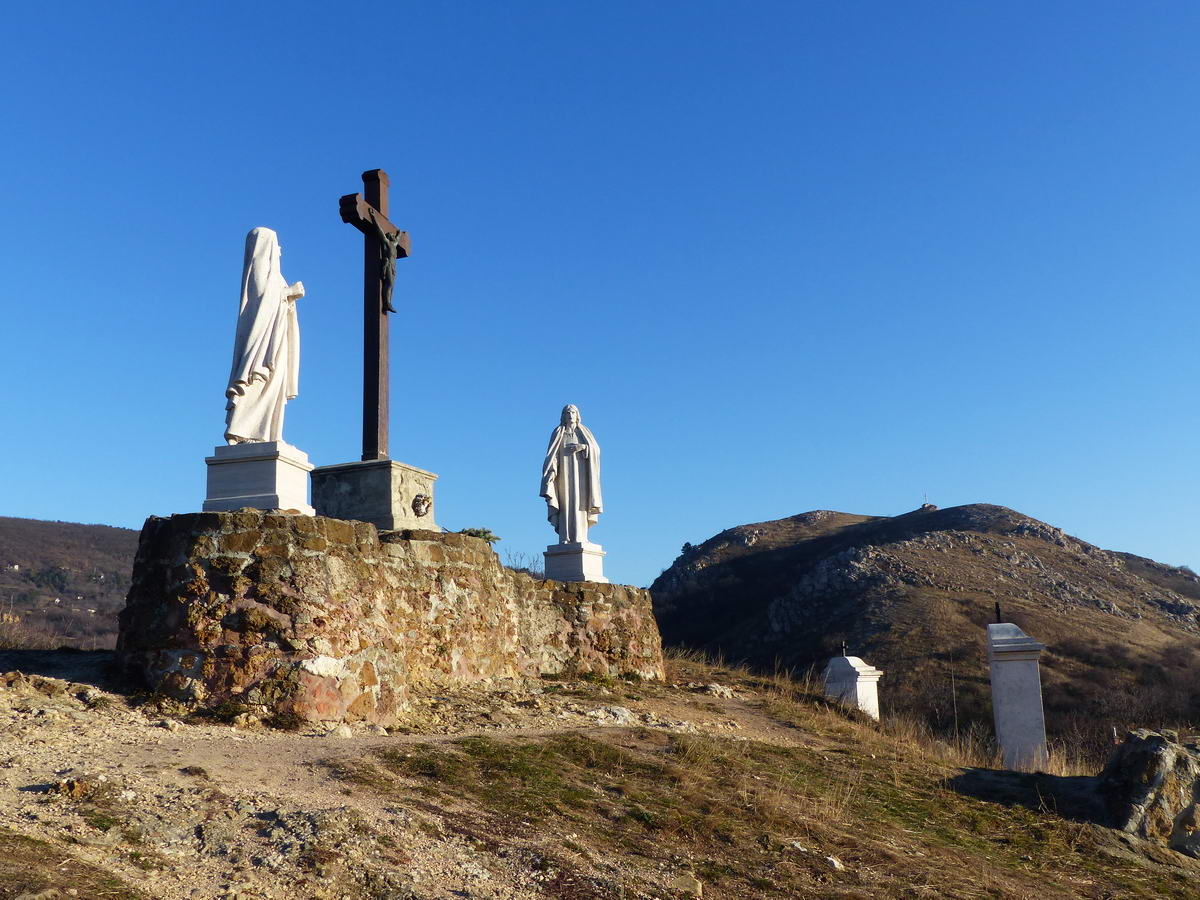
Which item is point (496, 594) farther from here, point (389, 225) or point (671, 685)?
point (389, 225)

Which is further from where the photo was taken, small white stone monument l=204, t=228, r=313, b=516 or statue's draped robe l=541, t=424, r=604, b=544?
statue's draped robe l=541, t=424, r=604, b=544

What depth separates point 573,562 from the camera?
1363cm

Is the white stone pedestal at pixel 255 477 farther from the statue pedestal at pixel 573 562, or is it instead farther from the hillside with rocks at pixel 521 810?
the statue pedestal at pixel 573 562

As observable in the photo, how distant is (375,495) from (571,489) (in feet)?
12.0

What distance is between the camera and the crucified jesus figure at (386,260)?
1216cm

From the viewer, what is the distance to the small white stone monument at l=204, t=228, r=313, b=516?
27.2 feet

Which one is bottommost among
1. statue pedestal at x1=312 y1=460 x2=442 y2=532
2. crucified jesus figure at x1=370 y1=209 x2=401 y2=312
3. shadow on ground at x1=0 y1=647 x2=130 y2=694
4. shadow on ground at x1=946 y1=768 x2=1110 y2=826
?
shadow on ground at x1=946 y1=768 x2=1110 y2=826

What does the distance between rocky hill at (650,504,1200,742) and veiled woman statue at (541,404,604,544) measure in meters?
17.8

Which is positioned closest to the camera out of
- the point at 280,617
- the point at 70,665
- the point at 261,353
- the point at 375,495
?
the point at 280,617

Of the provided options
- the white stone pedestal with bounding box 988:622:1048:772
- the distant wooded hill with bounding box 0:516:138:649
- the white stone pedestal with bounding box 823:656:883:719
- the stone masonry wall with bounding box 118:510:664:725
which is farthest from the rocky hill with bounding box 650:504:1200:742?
the stone masonry wall with bounding box 118:510:664:725

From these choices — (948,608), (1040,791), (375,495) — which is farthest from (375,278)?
(948,608)

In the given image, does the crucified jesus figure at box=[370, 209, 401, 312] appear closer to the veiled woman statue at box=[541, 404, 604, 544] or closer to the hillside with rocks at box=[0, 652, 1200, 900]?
the veiled woman statue at box=[541, 404, 604, 544]

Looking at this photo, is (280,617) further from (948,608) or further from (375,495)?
(948,608)

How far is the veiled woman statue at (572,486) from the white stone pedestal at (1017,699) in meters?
5.34
